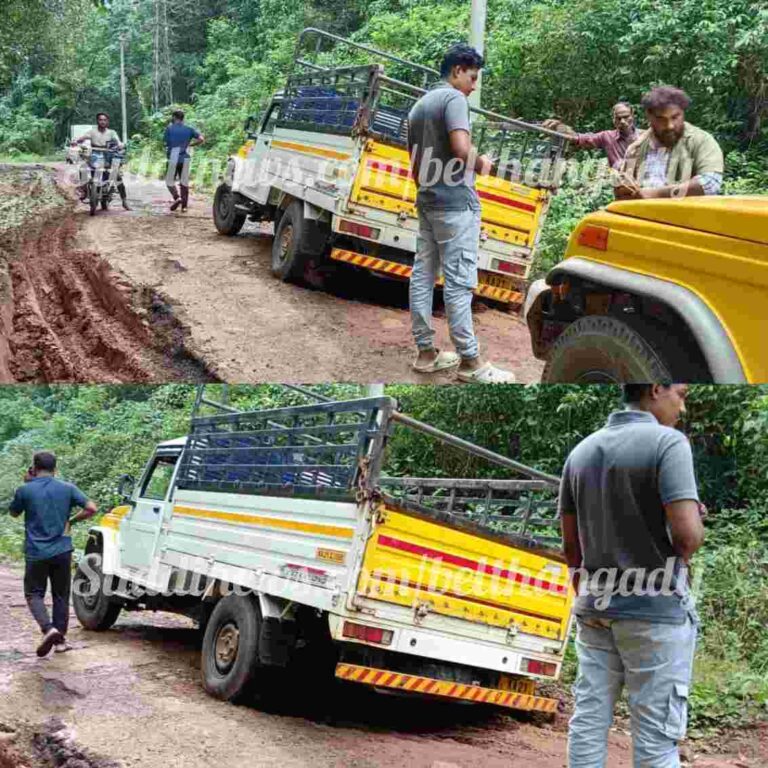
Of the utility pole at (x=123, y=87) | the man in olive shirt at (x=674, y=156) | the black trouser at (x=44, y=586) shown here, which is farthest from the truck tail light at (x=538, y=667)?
the utility pole at (x=123, y=87)

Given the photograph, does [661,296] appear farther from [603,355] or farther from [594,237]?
[594,237]

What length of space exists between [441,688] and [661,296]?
277cm

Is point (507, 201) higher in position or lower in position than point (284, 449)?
higher

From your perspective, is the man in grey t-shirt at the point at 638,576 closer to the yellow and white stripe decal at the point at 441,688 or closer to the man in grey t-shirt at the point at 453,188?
the yellow and white stripe decal at the point at 441,688

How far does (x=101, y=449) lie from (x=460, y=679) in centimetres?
1381

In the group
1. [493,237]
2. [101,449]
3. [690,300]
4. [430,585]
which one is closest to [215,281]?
[493,237]

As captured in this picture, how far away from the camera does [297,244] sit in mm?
9164

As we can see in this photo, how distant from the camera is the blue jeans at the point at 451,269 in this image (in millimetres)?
5977

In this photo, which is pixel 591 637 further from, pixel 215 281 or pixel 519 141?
pixel 215 281

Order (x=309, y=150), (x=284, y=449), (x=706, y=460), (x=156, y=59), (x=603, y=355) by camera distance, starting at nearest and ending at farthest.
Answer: (x=603, y=355), (x=284, y=449), (x=706, y=460), (x=309, y=150), (x=156, y=59)

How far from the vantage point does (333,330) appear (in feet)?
26.2

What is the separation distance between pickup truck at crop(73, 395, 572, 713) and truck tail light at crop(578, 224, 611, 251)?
53.7 inches

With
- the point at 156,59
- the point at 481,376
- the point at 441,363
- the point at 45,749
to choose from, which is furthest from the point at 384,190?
the point at 156,59

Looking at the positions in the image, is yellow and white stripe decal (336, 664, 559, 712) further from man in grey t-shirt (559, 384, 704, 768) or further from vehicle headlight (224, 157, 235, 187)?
vehicle headlight (224, 157, 235, 187)
